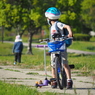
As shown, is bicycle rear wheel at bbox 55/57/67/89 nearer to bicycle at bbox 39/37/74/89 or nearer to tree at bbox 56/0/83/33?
bicycle at bbox 39/37/74/89

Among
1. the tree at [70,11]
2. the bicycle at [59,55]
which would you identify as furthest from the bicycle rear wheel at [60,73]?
the tree at [70,11]

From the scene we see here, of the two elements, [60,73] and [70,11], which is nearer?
[60,73]

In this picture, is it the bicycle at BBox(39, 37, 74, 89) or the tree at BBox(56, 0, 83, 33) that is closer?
the bicycle at BBox(39, 37, 74, 89)

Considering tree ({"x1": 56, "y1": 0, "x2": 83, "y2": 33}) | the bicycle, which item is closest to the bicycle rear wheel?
the bicycle

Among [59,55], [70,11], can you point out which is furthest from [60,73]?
[70,11]

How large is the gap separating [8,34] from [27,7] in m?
92.1

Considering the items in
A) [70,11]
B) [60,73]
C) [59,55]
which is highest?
[59,55]

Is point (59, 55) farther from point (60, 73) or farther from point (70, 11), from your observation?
point (70, 11)

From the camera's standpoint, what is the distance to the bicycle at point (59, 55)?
26.7ft

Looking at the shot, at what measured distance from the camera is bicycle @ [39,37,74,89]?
8.13 metres

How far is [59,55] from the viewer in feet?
27.1

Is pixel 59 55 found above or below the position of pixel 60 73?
above

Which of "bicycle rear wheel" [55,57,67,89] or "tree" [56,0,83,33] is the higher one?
"bicycle rear wheel" [55,57,67,89]

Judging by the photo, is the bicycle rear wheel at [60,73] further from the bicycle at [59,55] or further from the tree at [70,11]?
the tree at [70,11]
